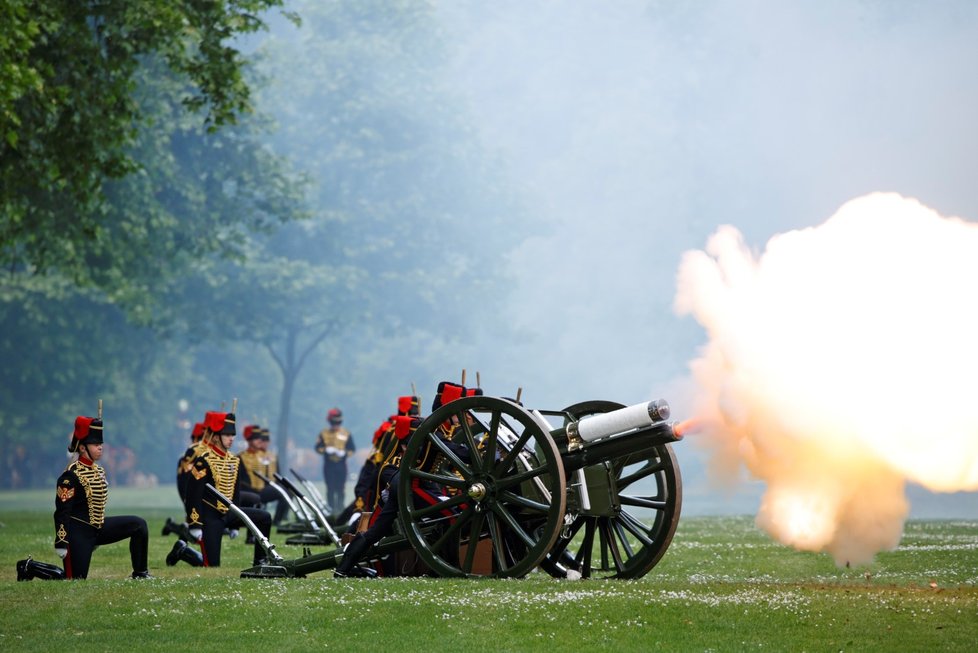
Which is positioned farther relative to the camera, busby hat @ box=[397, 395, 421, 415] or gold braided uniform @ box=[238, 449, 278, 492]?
gold braided uniform @ box=[238, 449, 278, 492]

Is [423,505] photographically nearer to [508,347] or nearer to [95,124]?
[95,124]

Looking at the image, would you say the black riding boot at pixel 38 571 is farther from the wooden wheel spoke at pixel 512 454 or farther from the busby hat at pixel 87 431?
the wooden wheel spoke at pixel 512 454

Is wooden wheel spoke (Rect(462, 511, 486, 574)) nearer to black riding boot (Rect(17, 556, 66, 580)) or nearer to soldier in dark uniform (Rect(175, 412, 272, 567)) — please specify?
soldier in dark uniform (Rect(175, 412, 272, 567))

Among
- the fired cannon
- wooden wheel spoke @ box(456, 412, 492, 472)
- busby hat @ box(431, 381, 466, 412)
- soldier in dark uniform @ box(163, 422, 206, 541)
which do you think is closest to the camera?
the fired cannon

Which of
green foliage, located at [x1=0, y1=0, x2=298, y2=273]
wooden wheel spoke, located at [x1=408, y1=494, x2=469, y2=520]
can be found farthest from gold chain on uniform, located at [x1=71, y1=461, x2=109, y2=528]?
green foliage, located at [x1=0, y1=0, x2=298, y2=273]

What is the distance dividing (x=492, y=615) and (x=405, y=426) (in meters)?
3.99

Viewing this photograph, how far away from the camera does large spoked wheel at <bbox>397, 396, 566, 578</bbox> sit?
47.9ft

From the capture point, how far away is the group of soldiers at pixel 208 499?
16141mm

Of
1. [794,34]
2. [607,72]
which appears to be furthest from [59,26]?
[607,72]

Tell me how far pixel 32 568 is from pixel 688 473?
7036 cm

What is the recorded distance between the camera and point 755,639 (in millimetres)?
12273

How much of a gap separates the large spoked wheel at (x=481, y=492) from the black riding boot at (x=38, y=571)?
175 inches

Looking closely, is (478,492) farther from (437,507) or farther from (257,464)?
(257,464)

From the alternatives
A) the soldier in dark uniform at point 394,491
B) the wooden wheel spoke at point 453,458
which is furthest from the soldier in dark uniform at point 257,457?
the wooden wheel spoke at point 453,458
